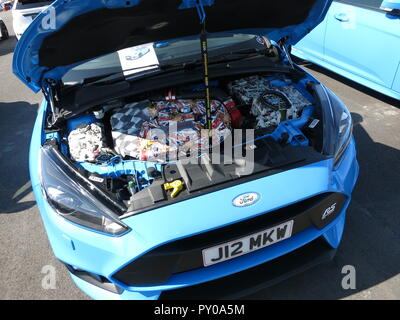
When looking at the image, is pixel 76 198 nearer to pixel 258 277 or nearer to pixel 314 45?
pixel 258 277

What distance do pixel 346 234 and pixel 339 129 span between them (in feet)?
2.54

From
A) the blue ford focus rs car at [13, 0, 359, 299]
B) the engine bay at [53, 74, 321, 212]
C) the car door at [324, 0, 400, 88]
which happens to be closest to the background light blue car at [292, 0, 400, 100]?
the car door at [324, 0, 400, 88]

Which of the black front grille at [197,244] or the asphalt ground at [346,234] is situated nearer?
the black front grille at [197,244]

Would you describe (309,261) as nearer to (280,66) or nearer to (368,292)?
(368,292)

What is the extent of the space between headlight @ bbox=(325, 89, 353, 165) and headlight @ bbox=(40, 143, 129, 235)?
3.79 feet

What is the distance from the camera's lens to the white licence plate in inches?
59.7

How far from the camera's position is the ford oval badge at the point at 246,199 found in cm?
150

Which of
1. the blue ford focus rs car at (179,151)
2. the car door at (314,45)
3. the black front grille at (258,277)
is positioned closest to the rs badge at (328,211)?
the blue ford focus rs car at (179,151)

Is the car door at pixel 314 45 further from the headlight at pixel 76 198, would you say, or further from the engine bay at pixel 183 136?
the headlight at pixel 76 198

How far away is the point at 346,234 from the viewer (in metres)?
2.26

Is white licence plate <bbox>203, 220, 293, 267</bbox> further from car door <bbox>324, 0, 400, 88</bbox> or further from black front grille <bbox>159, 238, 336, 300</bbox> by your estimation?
car door <bbox>324, 0, 400, 88</bbox>

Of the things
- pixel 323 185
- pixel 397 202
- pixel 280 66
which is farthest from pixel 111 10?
pixel 397 202

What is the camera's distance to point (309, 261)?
5.82 feet
